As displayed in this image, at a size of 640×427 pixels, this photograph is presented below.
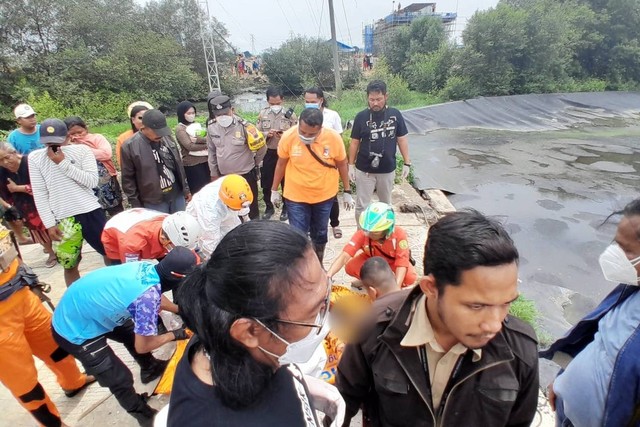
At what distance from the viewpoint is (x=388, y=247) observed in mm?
2982

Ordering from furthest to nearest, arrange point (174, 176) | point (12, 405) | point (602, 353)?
point (174, 176) < point (12, 405) < point (602, 353)

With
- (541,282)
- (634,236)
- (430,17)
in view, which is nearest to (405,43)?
(430,17)

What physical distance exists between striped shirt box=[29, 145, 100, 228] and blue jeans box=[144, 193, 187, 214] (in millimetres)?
615

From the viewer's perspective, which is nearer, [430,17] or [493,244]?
[493,244]

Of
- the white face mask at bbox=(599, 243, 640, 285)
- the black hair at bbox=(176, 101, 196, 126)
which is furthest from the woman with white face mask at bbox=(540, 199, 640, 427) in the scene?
the black hair at bbox=(176, 101, 196, 126)

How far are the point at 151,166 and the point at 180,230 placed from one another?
4.35 feet

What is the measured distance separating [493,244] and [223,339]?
0.81 m

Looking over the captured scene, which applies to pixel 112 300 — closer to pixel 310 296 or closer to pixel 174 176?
pixel 310 296

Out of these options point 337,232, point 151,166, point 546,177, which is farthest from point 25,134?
point 546,177

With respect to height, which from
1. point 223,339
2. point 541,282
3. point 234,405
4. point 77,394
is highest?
point 223,339

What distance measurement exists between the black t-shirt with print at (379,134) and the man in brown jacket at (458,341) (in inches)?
120

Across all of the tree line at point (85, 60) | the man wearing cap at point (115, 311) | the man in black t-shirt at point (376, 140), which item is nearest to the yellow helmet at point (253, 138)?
the man in black t-shirt at point (376, 140)

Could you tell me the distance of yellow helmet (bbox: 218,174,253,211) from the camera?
291cm

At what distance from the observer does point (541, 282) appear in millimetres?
3932
